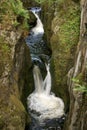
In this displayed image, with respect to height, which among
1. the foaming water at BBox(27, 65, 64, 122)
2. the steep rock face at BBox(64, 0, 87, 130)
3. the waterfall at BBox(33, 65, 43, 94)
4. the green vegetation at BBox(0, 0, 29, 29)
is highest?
the green vegetation at BBox(0, 0, 29, 29)

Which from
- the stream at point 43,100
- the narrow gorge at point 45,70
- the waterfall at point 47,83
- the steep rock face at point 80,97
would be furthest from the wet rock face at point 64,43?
the steep rock face at point 80,97

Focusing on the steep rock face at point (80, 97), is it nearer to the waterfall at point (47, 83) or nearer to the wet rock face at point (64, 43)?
the wet rock face at point (64, 43)

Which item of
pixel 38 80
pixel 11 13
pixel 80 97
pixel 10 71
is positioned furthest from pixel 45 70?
pixel 80 97

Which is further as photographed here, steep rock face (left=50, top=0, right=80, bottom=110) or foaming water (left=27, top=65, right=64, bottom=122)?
steep rock face (left=50, top=0, right=80, bottom=110)

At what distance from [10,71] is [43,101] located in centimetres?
411

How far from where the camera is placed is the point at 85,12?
11977 mm

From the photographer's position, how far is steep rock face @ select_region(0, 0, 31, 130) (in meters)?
11.0

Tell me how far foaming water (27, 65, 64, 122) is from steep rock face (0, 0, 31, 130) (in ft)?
7.07

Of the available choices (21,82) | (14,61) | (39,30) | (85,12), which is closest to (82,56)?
(85,12)

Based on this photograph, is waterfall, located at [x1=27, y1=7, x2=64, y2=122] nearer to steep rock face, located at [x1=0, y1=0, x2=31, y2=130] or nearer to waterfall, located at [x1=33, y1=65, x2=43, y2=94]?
waterfall, located at [x1=33, y1=65, x2=43, y2=94]

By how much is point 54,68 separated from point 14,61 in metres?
3.19

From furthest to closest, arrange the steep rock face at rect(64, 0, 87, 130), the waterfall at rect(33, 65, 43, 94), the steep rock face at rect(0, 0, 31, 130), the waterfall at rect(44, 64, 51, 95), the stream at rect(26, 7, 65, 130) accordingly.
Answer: the waterfall at rect(33, 65, 43, 94) → the waterfall at rect(44, 64, 51, 95) → the stream at rect(26, 7, 65, 130) → the steep rock face at rect(0, 0, 31, 130) → the steep rock face at rect(64, 0, 87, 130)

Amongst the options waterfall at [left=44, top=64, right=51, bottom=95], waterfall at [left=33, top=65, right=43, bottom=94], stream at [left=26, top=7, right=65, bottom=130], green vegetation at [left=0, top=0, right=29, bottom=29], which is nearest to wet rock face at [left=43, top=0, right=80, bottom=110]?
waterfall at [left=44, top=64, right=51, bottom=95]

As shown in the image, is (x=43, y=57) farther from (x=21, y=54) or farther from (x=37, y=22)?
(x=37, y=22)
